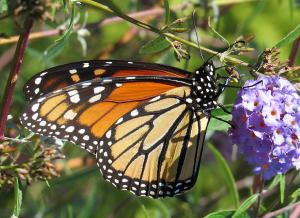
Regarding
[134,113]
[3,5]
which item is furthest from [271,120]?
[3,5]

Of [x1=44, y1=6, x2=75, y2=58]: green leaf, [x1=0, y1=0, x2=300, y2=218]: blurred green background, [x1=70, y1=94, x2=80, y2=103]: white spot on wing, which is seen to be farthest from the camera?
[x1=0, y1=0, x2=300, y2=218]: blurred green background

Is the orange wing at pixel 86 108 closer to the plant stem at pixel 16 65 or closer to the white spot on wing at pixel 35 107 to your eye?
the white spot on wing at pixel 35 107

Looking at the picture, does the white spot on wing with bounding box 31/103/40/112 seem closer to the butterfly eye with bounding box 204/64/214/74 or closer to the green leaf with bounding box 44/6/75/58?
the green leaf with bounding box 44/6/75/58

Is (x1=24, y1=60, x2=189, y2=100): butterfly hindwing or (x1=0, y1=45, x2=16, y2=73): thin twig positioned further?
(x1=0, y1=45, x2=16, y2=73): thin twig

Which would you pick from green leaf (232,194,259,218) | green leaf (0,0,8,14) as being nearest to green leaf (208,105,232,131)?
green leaf (232,194,259,218)

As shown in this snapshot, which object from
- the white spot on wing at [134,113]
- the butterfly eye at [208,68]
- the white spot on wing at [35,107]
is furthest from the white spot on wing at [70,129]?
the butterfly eye at [208,68]

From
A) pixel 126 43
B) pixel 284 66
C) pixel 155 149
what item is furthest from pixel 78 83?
pixel 126 43

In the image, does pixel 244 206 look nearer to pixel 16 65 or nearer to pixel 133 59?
pixel 16 65
